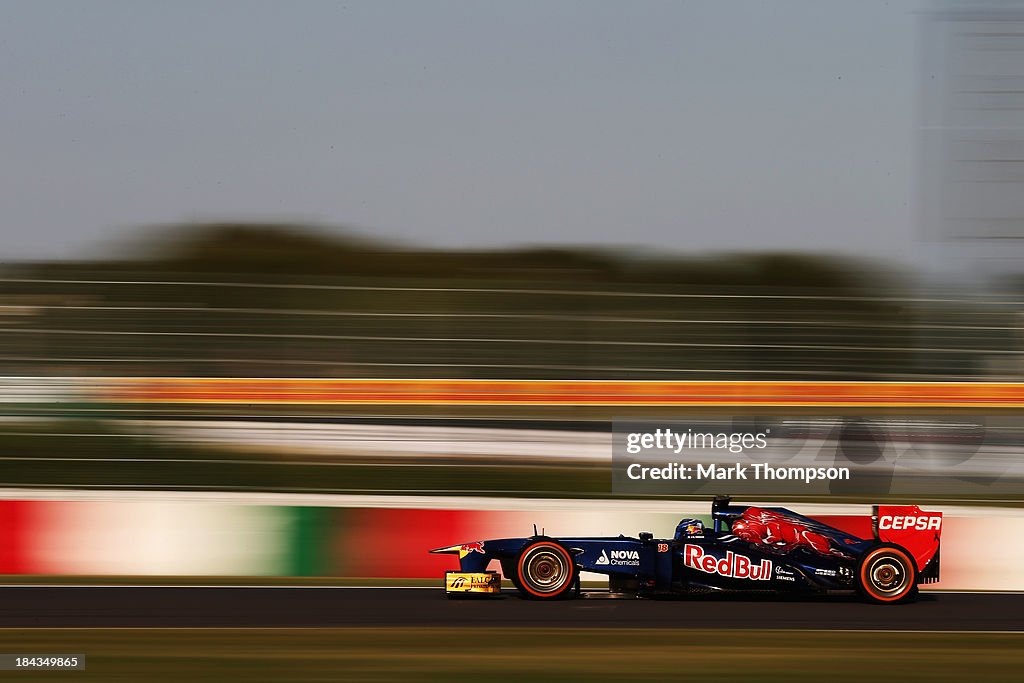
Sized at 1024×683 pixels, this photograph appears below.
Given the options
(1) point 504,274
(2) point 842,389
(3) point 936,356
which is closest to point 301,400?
(1) point 504,274

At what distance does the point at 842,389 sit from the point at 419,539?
191 inches

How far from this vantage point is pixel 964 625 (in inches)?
324

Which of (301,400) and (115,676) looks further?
(301,400)

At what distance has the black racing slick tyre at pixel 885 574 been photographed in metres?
9.00

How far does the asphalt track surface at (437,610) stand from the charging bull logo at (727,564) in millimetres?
223

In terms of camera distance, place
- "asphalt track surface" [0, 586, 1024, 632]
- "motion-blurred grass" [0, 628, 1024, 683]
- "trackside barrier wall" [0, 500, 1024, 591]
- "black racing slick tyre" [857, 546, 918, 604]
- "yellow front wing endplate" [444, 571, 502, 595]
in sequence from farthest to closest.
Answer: "trackside barrier wall" [0, 500, 1024, 591], "black racing slick tyre" [857, 546, 918, 604], "yellow front wing endplate" [444, 571, 502, 595], "asphalt track surface" [0, 586, 1024, 632], "motion-blurred grass" [0, 628, 1024, 683]

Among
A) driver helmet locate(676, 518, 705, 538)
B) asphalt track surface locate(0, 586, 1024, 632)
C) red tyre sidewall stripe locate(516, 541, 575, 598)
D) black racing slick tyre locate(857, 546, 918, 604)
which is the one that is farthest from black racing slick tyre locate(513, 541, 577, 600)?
black racing slick tyre locate(857, 546, 918, 604)

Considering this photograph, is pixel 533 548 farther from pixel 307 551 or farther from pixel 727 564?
pixel 307 551

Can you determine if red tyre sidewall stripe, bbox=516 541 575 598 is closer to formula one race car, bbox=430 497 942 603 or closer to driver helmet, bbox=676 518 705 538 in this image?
formula one race car, bbox=430 497 942 603

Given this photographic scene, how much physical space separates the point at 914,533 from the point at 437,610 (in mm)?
3477

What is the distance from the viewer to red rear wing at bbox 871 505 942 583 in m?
9.22

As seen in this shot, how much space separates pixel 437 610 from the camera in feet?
27.6

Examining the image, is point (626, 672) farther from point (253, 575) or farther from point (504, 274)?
point (504, 274)

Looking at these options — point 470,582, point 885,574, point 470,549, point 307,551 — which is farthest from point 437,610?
point 885,574
